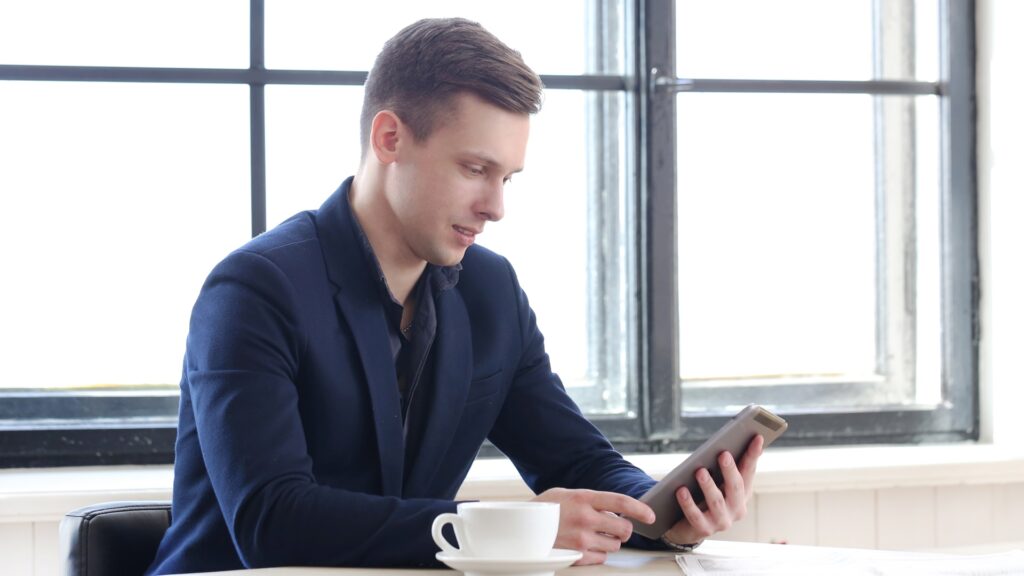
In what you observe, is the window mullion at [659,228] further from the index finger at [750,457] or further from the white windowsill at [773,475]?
the index finger at [750,457]

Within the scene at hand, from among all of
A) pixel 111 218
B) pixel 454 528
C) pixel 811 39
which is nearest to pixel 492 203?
pixel 454 528

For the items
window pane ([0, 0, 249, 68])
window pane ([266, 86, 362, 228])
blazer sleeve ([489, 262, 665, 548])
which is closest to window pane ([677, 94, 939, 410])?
window pane ([266, 86, 362, 228])

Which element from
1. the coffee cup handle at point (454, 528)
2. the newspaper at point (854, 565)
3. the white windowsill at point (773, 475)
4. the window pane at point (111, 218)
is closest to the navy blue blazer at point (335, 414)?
the coffee cup handle at point (454, 528)

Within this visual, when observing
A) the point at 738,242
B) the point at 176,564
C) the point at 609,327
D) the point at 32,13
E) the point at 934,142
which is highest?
the point at 32,13

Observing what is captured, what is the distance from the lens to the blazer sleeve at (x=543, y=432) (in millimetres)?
1879

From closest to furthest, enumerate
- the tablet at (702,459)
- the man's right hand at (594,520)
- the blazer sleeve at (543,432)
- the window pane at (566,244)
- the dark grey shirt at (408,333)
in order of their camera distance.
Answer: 1. the man's right hand at (594,520)
2. the tablet at (702,459)
3. the dark grey shirt at (408,333)
4. the blazer sleeve at (543,432)
5. the window pane at (566,244)

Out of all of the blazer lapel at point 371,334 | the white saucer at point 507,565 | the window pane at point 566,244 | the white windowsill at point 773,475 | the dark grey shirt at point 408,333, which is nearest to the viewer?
the white saucer at point 507,565

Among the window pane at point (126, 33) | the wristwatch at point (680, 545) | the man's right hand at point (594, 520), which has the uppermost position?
the window pane at point (126, 33)

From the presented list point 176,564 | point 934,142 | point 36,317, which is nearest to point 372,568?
point 176,564

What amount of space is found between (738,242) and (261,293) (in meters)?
1.58

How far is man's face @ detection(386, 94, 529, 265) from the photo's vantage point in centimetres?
173

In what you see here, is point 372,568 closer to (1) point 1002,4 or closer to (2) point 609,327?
(2) point 609,327

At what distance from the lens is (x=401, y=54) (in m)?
1.79

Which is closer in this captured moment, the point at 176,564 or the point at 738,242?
the point at 176,564
